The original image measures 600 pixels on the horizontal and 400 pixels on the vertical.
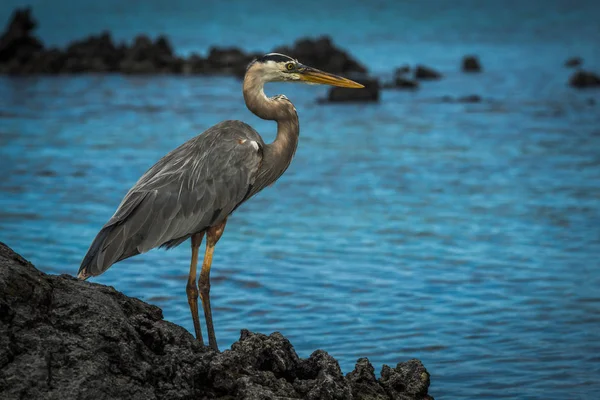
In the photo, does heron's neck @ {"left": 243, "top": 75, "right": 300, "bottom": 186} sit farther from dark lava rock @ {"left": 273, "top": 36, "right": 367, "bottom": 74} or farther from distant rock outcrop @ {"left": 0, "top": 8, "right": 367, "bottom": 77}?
distant rock outcrop @ {"left": 0, "top": 8, "right": 367, "bottom": 77}

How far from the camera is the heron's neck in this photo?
727 cm

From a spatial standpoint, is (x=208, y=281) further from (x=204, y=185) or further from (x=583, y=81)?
(x=583, y=81)

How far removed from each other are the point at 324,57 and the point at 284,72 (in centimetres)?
3326

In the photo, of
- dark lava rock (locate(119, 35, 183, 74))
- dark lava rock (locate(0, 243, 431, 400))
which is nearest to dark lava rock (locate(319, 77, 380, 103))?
dark lava rock (locate(119, 35, 183, 74))

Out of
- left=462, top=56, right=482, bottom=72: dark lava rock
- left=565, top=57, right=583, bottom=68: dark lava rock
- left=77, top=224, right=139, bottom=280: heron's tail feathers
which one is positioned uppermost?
left=565, top=57, right=583, bottom=68: dark lava rock

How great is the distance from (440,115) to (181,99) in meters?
8.66

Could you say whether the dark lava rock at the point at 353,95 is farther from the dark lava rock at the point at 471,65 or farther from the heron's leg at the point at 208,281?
the heron's leg at the point at 208,281

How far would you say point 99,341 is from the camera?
491 cm

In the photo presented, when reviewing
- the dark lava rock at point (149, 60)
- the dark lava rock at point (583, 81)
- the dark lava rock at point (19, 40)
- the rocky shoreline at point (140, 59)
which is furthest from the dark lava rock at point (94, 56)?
the dark lava rock at point (583, 81)

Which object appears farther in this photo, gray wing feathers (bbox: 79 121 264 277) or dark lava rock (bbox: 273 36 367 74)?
dark lava rock (bbox: 273 36 367 74)

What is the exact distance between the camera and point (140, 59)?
144ft

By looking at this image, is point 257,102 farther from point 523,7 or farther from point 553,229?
point 523,7

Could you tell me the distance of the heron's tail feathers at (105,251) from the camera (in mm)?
6258

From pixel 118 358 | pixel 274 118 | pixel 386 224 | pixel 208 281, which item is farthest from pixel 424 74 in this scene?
pixel 118 358
